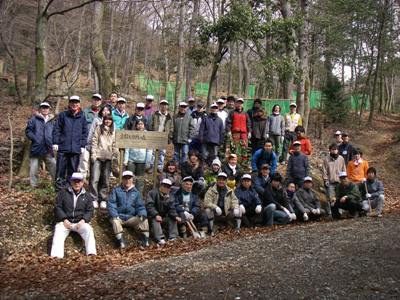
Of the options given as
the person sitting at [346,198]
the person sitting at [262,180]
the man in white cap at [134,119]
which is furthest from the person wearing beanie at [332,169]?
the man in white cap at [134,119]

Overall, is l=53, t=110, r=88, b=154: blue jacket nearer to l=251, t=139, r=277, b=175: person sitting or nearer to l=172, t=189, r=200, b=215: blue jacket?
l=172, t=189, r=200, b=215: blue jacket

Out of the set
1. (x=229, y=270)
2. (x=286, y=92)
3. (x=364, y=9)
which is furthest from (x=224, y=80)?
(x=229, y=270)

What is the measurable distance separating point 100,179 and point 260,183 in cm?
374

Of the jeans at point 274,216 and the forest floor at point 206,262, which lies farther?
the jeans at point 274,216

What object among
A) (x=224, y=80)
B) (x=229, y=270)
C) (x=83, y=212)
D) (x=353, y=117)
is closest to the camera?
(x=229, y=270)

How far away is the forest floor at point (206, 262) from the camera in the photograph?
6.02m

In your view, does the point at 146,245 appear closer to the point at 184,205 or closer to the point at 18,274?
the point at 184,205

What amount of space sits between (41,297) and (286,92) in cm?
1440

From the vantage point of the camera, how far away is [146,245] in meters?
9.45

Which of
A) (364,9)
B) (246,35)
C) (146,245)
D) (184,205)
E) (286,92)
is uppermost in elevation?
(364,9)

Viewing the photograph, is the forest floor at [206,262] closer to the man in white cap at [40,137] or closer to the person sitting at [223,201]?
the person sitting at [223,201]

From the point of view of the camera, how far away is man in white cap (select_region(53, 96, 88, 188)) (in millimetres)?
9406

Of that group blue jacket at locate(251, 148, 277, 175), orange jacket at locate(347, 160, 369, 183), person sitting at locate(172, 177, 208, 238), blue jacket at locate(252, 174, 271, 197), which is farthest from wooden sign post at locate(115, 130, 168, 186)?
orange jacket at locate(347, 160, 369, 183)

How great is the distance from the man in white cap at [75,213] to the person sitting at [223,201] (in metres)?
2.84
